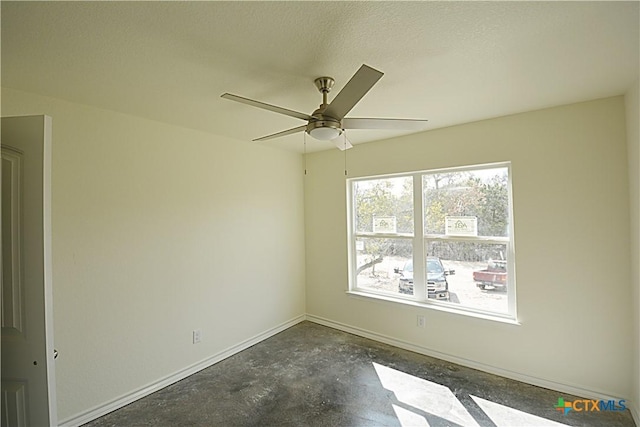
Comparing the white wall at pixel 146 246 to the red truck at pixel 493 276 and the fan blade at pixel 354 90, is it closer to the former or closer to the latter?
the fan blade at pixel 354 90

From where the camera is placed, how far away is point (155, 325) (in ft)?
8.69

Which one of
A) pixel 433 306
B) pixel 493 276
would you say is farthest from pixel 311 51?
pixel 433 306

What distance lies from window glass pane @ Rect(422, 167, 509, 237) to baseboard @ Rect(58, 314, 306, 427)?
246cm

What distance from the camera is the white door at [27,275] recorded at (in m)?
1.36

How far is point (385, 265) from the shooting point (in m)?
3.67

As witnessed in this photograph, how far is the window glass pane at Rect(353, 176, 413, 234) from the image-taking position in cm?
346

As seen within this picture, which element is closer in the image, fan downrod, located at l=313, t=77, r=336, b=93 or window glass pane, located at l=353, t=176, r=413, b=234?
fan downrod, located at l=313, t=77, r=336, b=93

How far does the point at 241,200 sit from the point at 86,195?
1494 mm

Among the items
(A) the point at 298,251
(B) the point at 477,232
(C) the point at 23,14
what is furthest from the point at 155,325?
(B) the point at 477,232

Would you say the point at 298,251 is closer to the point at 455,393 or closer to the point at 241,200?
the point at 241,200

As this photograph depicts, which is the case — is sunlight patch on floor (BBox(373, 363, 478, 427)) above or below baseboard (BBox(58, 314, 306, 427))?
below

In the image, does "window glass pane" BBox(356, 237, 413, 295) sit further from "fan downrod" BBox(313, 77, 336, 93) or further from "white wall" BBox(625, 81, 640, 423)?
"fan downrod" BBox(313, 77, 336, 93)

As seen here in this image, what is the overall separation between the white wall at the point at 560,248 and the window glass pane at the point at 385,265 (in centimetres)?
51

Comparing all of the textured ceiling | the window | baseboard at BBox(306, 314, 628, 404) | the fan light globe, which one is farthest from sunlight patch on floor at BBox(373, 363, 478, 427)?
the textured ceiling
